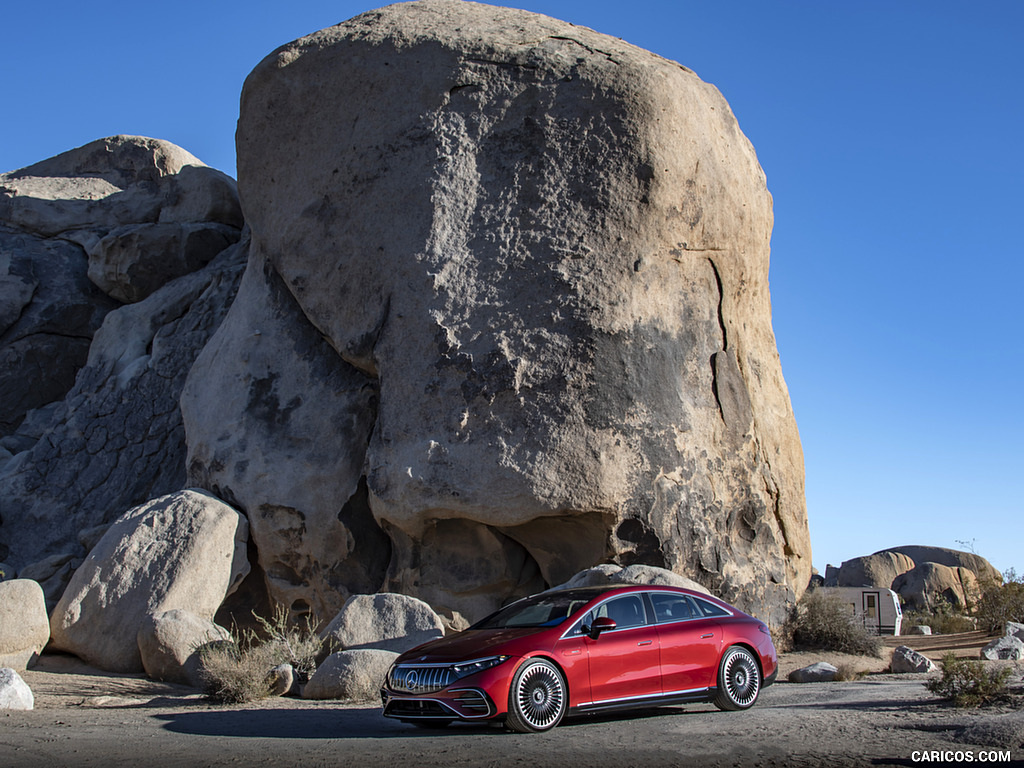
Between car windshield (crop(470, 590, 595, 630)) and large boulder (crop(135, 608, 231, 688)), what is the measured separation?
5.29 metres

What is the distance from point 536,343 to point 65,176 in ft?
60.8

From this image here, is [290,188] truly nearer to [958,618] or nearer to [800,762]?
[800,762]

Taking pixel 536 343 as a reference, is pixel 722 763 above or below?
below

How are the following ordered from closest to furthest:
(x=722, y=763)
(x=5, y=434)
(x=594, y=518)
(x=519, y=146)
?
1. (x=722, y=763)
2. (x=594, y=518)
3. (x=519, y=146)
4. (x=5, y=434)

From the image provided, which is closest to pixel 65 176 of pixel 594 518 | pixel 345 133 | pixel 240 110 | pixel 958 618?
pixel 240 110

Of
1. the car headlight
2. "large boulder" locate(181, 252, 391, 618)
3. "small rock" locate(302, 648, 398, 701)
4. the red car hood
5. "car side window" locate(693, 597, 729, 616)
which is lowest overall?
"small rock" locate(302, 648, 398, 701)

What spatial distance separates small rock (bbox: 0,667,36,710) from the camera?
32.5 feet

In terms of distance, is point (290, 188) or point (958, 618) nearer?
point (290, 188)

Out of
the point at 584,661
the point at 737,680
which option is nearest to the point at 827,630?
the point at 737,680

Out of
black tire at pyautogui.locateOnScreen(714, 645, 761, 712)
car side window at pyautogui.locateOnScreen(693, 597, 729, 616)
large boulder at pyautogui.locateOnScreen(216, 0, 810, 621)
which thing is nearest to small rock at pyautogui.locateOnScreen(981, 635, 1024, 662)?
large boulder at pyautogui.locateOnScreen(216, 0, 810, 621)

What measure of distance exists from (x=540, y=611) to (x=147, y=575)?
800 cm

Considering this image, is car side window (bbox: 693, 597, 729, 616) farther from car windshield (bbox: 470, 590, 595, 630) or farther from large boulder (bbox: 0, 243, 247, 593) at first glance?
large boulder (bbox: 0, 243, 247, 593)

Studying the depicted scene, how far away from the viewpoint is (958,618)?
86.0ft

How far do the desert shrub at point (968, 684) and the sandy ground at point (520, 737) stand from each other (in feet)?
0.64
